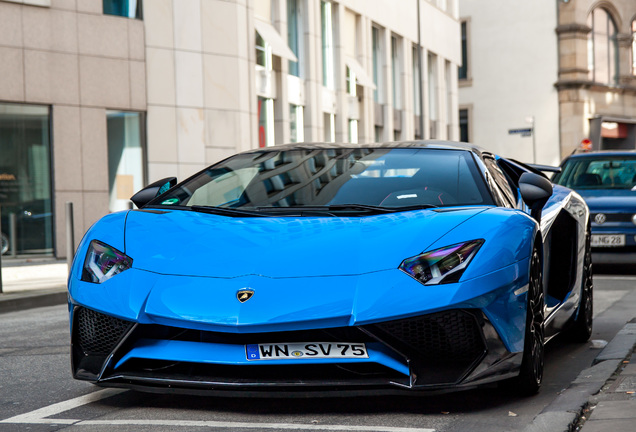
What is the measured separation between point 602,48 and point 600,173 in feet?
158

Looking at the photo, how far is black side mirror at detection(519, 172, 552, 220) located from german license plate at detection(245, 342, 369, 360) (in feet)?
5.35

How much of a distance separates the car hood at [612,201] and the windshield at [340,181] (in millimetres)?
7719

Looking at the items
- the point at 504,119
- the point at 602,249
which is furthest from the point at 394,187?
the point at 504,119

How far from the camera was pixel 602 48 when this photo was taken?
2352 inches

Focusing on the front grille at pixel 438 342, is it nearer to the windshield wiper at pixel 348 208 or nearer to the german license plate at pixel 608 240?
the windshield wiper at pixel 348 208

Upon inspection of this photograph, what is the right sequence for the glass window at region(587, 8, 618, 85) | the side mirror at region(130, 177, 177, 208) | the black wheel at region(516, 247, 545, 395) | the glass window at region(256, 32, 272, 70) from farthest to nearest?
the glass window at region(587, 8, 618, 85)
the glass window at region(256, 32, 272, 70)
the side mirror at region(130, 177, 177, 208)
the black wheel at region(516, 247, 545, 395)

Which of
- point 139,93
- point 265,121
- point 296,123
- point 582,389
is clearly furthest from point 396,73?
point 582,389

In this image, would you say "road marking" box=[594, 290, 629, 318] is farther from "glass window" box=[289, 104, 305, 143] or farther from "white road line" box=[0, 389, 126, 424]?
"glass window" box=[289, 104, 305, 143]

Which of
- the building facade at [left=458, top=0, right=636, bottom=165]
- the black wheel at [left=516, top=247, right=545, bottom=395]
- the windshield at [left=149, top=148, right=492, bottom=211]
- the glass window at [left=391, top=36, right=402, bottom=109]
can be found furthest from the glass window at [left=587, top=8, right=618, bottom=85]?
the black wheel at [left=516, top=247, right=545, bottom=395]

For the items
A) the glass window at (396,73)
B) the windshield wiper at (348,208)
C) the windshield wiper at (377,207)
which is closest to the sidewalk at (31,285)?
the windshield wiper at (348,208)

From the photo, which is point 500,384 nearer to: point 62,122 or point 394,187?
point 394,187

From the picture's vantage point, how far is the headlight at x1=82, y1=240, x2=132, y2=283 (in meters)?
4.63

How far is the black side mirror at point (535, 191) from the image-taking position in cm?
550

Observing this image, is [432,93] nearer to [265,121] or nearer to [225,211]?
[265,121]
